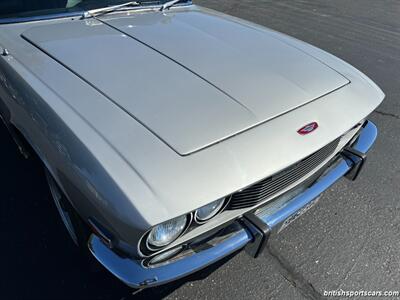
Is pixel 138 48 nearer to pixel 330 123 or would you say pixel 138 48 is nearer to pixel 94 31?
pixel 94 31

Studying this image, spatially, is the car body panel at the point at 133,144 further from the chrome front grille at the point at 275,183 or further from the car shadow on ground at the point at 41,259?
the car shadow on ground at the point at 41,259

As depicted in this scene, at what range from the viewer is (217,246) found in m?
1.60

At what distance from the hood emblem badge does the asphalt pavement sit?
91 cm

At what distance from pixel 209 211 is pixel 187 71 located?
838mm

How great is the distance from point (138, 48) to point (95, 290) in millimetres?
1431

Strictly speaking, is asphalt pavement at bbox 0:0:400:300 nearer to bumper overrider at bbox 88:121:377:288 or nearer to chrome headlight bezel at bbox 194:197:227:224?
bumper overrider at bbox 88:121:377:288

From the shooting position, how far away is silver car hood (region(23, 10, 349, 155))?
165cm

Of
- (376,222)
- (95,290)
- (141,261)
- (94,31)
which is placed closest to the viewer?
(141,261)

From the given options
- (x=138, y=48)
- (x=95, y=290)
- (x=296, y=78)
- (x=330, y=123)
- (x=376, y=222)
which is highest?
(x=138, y=48)

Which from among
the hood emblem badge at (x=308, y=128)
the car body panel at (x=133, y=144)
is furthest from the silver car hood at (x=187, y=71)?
the hood emblem badge at (x=308, y=128)

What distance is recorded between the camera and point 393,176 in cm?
297

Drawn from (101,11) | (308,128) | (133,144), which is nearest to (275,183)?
(308,128)

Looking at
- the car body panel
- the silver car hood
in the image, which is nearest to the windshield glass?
the silver car hood

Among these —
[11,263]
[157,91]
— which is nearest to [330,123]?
[157,91]
